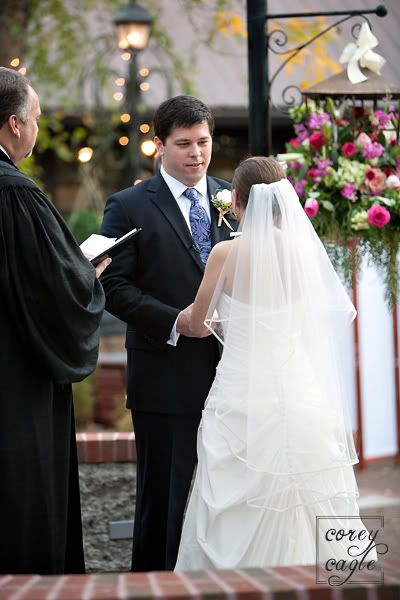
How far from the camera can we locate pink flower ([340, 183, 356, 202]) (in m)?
5.24

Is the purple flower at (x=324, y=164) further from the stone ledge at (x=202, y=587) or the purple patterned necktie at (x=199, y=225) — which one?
the stone ledge at (x=202, y=587)

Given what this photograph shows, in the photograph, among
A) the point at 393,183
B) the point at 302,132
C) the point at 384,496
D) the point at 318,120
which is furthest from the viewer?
the point at 384,496

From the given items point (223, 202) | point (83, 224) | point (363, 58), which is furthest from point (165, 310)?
point (83, 224)

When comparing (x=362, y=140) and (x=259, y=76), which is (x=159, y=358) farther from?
(x=259, y=76)

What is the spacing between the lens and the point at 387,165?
17.7 ft

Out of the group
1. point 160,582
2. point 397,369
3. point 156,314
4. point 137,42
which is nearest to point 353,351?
point 397,369

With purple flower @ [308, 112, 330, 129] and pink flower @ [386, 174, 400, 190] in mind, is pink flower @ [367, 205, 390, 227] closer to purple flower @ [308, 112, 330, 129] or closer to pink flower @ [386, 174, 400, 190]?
pink flower @ [386, 174, 400, 190]

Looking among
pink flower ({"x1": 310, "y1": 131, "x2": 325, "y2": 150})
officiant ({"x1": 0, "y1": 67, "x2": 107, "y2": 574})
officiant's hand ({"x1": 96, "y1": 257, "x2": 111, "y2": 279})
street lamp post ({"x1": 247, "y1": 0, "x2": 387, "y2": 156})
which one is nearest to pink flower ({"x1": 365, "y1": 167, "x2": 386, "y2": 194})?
pink flower ({"x1": 310, "y1": 131, "x2": 325, "y2": 150})

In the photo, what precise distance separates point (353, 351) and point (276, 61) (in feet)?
22.4

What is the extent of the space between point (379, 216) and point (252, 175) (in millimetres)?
1044

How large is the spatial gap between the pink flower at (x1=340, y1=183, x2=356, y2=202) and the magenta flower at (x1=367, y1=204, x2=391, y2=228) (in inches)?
5.6

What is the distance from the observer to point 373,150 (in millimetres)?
5305

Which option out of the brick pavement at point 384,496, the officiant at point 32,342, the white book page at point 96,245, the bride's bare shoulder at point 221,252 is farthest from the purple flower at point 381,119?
the brick pavement at point 384,496

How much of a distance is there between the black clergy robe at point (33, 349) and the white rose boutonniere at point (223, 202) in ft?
3.05
